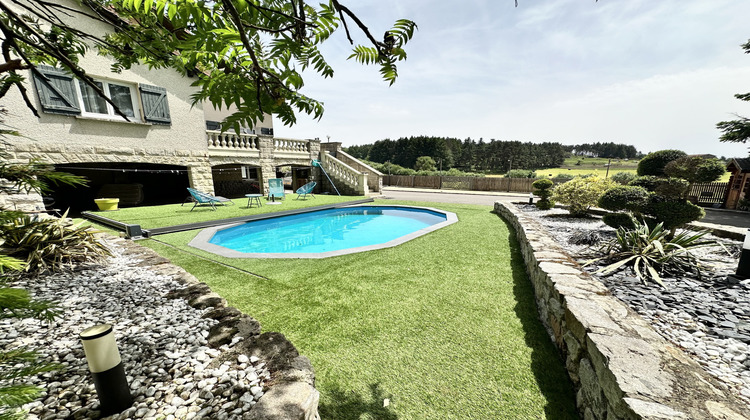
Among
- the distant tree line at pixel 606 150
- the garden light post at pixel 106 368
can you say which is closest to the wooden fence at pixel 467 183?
the garden light post at pixel 106 368

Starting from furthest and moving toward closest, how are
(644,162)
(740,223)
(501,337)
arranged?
(740,223)
(644,162)
(501,337)

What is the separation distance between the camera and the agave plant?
360 centimetres

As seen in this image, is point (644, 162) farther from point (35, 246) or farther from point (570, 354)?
point (35, 246)

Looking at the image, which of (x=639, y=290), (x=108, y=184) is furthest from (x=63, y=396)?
(x=108, y=184)

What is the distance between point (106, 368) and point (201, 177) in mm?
12255

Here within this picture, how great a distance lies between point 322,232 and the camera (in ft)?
32.1

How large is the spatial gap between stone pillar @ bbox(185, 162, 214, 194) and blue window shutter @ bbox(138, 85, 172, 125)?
2.00m

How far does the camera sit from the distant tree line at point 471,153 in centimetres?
6044

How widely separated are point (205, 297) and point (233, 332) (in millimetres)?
927

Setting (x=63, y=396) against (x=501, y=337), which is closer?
(x=63, y=396)

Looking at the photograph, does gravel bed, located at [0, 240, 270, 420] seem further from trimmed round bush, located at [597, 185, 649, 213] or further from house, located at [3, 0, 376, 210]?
trimmed round bush, located at [597, 185, 649, 213]

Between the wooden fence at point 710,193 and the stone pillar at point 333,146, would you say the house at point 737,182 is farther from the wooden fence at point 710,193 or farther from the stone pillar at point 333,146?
the stone pillar at point 333,146

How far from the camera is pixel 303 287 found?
410 centimetres

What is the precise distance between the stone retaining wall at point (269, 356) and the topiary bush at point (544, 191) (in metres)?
10.0
